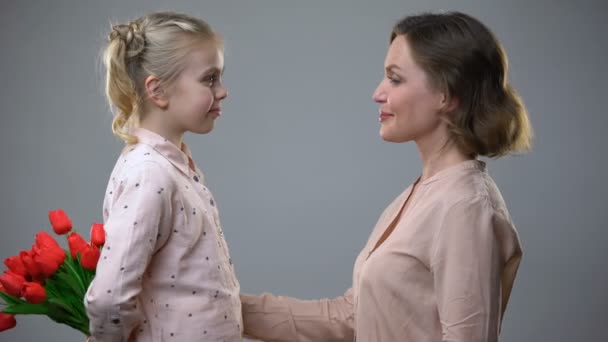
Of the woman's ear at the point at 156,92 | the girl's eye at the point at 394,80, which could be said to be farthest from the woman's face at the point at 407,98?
the woman's ear at the point at 156,92

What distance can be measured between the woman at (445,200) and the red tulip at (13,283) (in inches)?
32.4

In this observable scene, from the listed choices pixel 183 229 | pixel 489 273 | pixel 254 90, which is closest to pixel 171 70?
pixel 183 229

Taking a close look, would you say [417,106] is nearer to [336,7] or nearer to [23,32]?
[336,7]

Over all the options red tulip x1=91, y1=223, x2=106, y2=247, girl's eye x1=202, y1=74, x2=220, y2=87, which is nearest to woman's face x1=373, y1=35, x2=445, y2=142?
girl's eye x1=202, y1=74, x2=220, y2=87

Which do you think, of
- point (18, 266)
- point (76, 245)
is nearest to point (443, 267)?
point (76, 245)

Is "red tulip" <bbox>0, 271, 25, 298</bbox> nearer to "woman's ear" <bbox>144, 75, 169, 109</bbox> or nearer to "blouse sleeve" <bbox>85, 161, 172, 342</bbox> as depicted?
"blouse sleeve" <bbox>85, 161, 172, 342</bbox>

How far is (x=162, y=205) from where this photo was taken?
1.99m

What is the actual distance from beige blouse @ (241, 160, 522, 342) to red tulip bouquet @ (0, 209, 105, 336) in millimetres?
681

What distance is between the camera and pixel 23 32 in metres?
4.16

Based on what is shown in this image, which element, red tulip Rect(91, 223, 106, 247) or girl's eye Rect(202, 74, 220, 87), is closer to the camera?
red tulip Rect(91, 223, 106, 247)

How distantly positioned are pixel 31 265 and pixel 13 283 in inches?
2.3

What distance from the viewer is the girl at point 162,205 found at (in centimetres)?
195

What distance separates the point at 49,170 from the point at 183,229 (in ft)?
7.72

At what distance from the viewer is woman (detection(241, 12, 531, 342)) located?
2.14 metres
